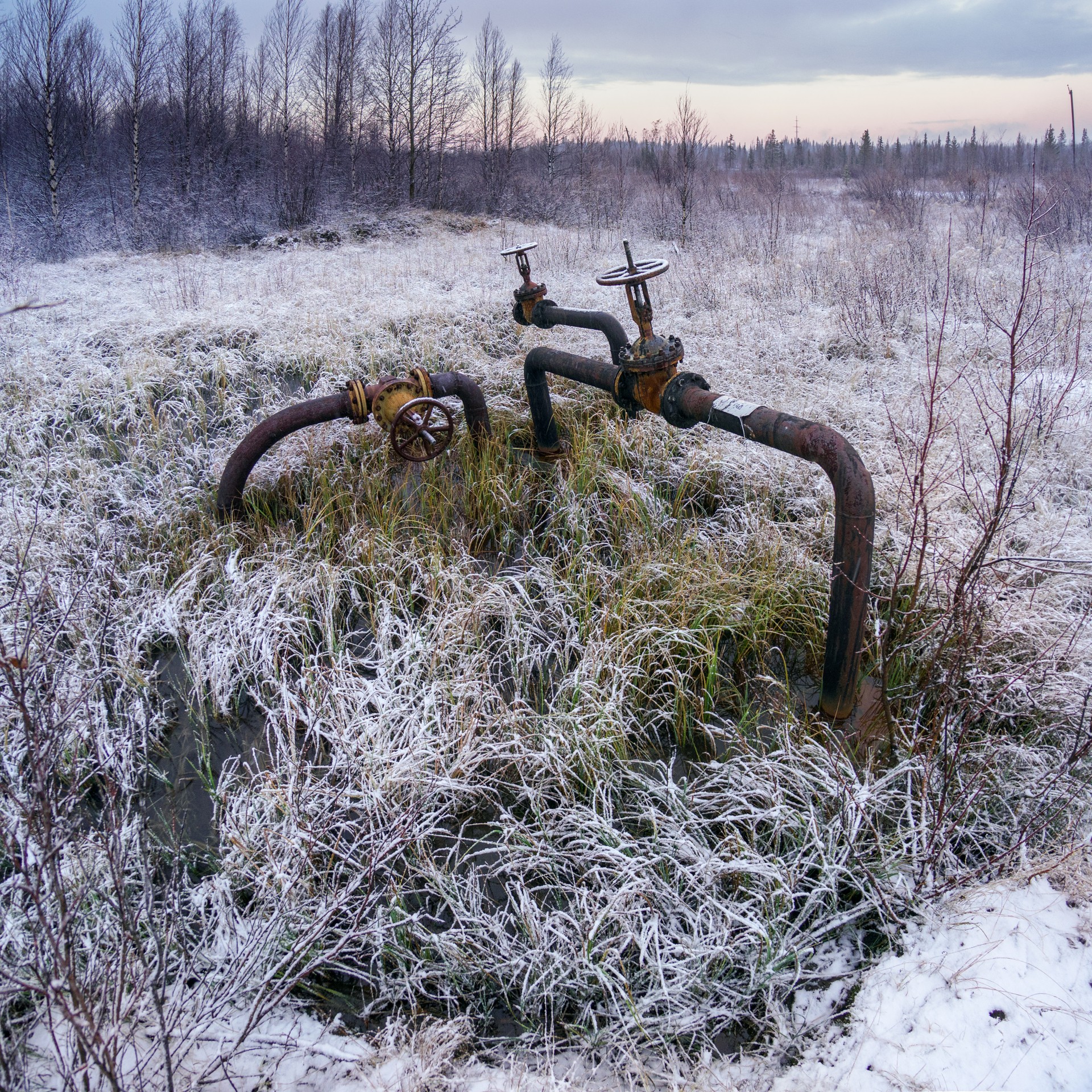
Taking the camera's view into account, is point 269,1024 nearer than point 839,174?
Yes

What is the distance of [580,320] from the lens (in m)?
4.15

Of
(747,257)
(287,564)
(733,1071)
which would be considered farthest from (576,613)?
(747,257)

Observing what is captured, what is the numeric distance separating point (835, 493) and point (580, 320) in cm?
256

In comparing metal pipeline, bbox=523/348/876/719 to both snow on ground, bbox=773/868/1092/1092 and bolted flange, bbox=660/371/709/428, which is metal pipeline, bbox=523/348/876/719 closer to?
bolted flange, bbox=660/371/709/428

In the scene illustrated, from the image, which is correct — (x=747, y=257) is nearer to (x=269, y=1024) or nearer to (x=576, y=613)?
(x=576, y=613)

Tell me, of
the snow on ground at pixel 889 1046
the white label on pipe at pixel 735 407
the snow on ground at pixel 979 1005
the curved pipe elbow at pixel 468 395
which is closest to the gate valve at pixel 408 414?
the curved pipe elbow at pixel 468 395

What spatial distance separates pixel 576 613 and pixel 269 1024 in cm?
166

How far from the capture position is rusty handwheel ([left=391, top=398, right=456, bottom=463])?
3172 mm

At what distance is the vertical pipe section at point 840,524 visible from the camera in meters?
2.00

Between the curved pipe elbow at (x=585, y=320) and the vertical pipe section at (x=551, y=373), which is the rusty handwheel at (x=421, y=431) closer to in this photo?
the vertical pipe section at (x=551, y=373)

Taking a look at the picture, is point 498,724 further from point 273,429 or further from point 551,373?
point 551,373

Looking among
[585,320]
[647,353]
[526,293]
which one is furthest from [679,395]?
[526,293]

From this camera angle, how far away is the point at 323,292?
8.00 metres

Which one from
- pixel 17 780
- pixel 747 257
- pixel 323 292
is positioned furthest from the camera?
pixel 747 257
